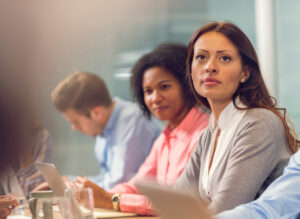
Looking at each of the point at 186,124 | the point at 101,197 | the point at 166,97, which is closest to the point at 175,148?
the point at 186,124

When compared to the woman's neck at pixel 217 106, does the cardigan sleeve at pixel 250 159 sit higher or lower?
lower

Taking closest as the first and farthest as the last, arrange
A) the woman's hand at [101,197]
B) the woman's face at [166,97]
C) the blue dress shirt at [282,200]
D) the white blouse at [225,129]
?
the blue dress shirt at [282,200]
the white blouse at [225,129]
the woman's hand at [101,197]
the woman's face at [166,97]

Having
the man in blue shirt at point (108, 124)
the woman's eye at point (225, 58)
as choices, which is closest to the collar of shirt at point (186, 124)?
the man in blue shirt at point (108, 124)

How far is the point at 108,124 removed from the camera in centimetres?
263

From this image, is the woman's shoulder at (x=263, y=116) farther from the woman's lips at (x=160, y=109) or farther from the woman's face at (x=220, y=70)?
the woman's lips at (x=160, y=109)

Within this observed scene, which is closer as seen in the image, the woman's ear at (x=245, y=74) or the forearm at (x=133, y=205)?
the woman's ear at (x=245, y=74)

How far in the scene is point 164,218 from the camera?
546 mm

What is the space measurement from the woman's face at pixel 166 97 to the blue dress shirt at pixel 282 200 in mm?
985

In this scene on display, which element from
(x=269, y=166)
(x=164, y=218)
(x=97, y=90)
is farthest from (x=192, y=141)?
(x=164, y=218)

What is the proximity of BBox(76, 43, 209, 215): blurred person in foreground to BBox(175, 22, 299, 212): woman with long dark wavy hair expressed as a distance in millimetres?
329

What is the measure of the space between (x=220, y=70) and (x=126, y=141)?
1.15 m

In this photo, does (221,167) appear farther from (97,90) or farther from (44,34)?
(44,34)

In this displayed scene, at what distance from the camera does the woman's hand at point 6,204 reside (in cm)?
121

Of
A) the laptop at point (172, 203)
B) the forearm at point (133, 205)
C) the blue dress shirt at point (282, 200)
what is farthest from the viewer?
the forearm at point (133, 205)
